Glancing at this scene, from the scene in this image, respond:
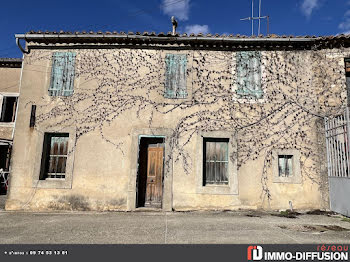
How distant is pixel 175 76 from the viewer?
25.2ft

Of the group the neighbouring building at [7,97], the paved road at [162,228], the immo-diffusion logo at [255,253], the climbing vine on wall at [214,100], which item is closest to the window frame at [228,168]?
the climbing vine on wall at [214,100]

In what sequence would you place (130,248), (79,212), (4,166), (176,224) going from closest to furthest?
(130,248) < (176,224) < (79,212) < (4,166)

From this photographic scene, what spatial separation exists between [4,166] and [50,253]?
10165 mm

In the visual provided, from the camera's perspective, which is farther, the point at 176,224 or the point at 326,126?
the point at 326,126

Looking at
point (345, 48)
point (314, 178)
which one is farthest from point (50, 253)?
point (345, 48)

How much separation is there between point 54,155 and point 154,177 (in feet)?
10.2

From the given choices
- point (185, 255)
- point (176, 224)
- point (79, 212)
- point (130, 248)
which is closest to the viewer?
point (185, 255)

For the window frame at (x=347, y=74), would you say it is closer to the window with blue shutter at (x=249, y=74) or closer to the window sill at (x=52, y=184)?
the window with blue shutter at (x=249, y=74)

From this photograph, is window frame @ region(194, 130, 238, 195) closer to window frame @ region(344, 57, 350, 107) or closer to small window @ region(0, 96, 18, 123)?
window frame @ region(344, 57, 350, 107)

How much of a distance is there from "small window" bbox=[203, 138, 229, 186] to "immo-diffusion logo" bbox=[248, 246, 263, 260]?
3490 millimetres

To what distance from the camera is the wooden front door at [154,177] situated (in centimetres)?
743

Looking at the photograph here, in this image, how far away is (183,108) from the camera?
295 inches

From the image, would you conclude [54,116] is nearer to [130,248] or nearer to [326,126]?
[130,248]

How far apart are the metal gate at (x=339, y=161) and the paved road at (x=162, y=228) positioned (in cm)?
60
